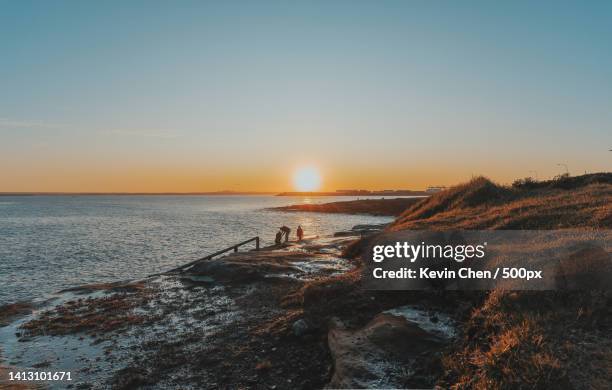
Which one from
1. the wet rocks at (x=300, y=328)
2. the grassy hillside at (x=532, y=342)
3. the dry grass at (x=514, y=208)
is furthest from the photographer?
the dry grass at (x=514, y=208)

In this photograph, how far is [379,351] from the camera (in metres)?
8.60

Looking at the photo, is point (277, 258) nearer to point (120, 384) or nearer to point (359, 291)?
point (359, 291)

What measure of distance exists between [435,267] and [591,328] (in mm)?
5046

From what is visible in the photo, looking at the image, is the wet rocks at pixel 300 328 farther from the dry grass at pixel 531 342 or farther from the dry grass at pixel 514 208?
the dry grass at pixel 514 208

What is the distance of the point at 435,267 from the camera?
1213 cm

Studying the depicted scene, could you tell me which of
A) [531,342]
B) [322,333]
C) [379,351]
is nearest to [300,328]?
[322,333]

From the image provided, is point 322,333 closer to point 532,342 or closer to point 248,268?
point 532,342

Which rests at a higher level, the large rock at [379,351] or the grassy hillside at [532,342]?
the grassy hillside at [532,342]

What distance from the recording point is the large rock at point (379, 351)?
25.4 ft

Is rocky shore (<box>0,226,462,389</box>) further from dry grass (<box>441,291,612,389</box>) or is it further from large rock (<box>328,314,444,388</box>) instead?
dry grass (<box>441,291,612,389</box>)

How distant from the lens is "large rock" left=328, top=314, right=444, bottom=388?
304 inches

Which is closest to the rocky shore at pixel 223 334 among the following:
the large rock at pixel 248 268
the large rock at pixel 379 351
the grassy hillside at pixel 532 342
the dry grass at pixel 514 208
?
the large rock at pixel 379 351

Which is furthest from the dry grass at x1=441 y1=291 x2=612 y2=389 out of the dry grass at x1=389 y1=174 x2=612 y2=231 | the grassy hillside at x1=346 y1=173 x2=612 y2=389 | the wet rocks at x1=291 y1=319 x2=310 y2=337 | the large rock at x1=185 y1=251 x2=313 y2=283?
the large rock at x1=185 y1=251 x2=313 y2=283

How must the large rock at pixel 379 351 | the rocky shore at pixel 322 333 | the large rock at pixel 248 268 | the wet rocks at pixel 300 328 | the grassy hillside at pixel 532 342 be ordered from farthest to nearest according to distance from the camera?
the large rock at pixel 248 268
the wet rocks at pixel 300 328
the large rock at pixel 379 351
the rocky shore at pixel 322 333
the grassy hillside at pixel 532 342
